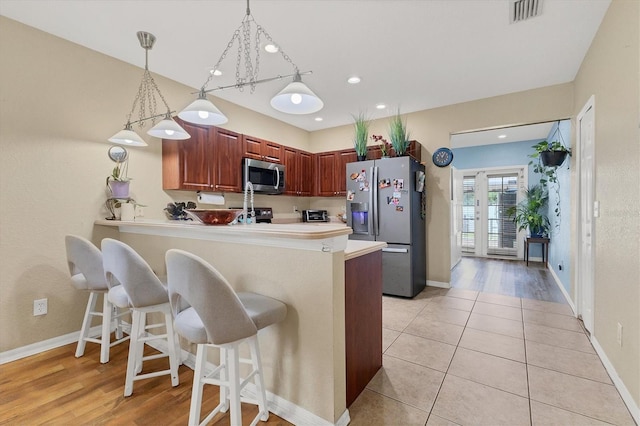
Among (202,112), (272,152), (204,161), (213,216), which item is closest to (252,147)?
(272,152)

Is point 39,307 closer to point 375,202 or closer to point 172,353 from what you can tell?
point 172,353

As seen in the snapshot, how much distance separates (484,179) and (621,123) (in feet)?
17.5

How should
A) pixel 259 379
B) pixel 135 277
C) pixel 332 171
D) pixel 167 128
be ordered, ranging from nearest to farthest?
1. pixel 259 379
2. pixel 135 277
3. pixel 167 128
4. pixel 332 171

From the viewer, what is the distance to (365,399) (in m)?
1.87

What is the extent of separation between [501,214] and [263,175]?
18.6ft

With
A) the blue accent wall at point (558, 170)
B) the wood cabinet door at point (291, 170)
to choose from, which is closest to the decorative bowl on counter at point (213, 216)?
the wood cabinet door at point (291, 170)

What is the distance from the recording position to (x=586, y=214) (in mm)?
2814

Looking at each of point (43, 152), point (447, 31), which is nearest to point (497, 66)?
point (447, 31)

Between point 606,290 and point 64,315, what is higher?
point 606,290

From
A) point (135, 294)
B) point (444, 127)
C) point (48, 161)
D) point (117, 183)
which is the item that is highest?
point (444, 127)

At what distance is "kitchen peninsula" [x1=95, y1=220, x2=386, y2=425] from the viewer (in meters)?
1.55

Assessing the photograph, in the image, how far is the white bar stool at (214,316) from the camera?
1308 mm

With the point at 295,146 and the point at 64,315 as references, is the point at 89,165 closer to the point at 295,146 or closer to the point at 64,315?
the point at 64,315

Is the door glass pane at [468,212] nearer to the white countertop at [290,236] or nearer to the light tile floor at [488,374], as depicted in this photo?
the light tile floor at [488,374]
